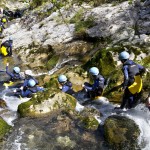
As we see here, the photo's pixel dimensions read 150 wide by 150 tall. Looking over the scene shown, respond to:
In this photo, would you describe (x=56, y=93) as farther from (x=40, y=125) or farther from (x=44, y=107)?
(x=40, y=125)

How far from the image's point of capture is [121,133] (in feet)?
29.0

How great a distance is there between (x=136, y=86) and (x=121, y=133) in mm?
1580

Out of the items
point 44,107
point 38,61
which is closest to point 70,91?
point 44,107

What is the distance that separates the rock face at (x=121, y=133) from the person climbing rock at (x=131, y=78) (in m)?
0.81

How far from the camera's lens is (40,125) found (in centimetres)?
1015

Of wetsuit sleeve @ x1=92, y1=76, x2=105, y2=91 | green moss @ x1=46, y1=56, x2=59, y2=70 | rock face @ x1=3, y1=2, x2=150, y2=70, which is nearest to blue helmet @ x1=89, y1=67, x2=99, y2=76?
wetsuit sleeve @ x1=92, y1=76, x2=105, y2=91

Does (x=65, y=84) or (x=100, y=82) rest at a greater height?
(x=100, y=82)

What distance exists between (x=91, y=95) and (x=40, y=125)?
8.66 ft

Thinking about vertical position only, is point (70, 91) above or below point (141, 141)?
below

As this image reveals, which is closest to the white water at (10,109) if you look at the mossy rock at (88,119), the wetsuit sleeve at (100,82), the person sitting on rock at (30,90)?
the person sitting on rock at (30,90)

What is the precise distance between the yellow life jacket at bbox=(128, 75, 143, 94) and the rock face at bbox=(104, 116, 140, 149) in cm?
101

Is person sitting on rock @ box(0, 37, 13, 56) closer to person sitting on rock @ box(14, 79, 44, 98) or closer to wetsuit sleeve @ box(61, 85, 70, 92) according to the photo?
person sitting on rock @ box(14, 79, 44, 98)

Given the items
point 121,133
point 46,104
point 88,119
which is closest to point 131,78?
point 121,133

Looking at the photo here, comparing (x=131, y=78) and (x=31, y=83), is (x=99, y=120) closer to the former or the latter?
(x=131, y=78)
